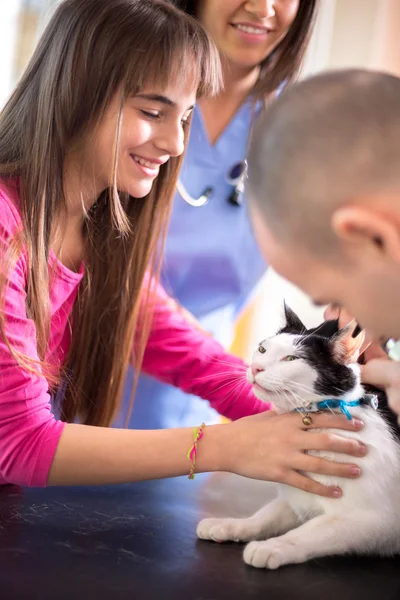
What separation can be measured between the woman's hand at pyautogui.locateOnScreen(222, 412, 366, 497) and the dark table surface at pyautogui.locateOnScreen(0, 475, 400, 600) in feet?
0.31

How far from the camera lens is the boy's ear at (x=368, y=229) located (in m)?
0.63

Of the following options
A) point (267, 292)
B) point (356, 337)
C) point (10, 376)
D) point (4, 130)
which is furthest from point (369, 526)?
point (267, 292)

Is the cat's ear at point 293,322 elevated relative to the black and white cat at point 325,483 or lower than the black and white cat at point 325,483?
elevated

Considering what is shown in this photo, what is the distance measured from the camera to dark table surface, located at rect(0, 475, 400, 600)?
73cm

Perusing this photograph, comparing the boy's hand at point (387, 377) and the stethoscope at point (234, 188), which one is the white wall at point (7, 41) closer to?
the stethoscope at point (234, 188)

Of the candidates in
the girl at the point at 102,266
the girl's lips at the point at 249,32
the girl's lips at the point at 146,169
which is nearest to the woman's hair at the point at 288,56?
the girl's lips at the point at 249,32

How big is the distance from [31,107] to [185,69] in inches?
9.7

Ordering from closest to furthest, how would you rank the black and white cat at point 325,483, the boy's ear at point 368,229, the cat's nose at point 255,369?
1. the boy's ear at point 368,229
2. the black and white cat at point 325,483
3. the cat's nose at point 255,369

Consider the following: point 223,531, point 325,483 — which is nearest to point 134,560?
point 223,531

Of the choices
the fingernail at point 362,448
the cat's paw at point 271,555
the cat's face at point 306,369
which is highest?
the cat's face at point 306,369

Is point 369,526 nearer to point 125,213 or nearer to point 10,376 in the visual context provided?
point 10,376

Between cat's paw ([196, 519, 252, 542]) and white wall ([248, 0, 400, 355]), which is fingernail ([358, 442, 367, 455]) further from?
white wall ([248, 0, 400, 355])

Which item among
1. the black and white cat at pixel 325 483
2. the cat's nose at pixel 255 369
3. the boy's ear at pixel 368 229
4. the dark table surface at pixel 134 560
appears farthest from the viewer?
the cat's nose at pixel 255 369

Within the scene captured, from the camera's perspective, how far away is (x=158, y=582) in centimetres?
75
